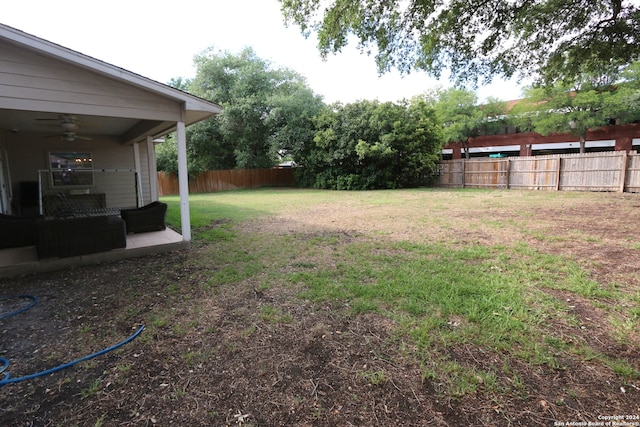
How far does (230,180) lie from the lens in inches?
894

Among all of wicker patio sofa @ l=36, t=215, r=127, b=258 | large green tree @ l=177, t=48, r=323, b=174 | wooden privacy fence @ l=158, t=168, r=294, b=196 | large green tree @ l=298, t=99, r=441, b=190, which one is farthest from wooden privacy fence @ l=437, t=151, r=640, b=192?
wicker patio sofa @ l=36, t=215, r=127, b=258

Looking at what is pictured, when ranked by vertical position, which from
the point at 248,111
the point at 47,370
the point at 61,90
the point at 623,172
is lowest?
the point at 47,370

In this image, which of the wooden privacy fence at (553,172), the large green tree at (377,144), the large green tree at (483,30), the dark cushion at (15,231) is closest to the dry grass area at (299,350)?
the dark cushion at (15,231)

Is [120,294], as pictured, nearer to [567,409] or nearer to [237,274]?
[237,274]

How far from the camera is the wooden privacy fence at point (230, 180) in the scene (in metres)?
20.1

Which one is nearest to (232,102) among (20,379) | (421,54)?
(421,54)

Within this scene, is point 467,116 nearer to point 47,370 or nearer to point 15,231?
point 15,231

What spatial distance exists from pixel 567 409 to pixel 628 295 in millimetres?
2247

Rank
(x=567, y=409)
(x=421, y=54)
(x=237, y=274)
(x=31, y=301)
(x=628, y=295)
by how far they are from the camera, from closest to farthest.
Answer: (x=567, y=409)
(x=628, y=295)
(x=31, y=301)
(x=237, y=274)
(x=421, y=54)

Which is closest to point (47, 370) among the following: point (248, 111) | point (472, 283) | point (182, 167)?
point (182, 167)

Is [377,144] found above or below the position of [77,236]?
above

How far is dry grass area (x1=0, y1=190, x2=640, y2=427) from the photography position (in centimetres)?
181

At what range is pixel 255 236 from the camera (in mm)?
6422

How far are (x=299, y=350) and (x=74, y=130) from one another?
634 centimetres
